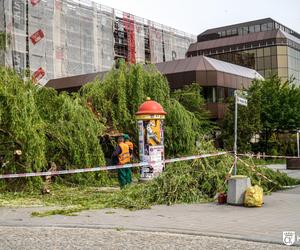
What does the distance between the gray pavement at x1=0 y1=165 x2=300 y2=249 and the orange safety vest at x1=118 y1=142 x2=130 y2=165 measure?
3412 mm

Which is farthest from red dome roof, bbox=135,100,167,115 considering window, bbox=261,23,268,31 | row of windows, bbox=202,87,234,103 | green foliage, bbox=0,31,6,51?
window, bbox=261,23,268,31

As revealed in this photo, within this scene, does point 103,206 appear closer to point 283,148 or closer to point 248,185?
point 248,185

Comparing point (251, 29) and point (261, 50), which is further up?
point (251, 29)

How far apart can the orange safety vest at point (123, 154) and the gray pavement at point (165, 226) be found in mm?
3412

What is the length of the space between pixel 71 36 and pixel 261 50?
30.2 m

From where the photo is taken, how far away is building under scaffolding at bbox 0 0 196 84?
139 feet

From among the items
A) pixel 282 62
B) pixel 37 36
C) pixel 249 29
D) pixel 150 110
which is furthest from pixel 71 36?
pixel 249 29

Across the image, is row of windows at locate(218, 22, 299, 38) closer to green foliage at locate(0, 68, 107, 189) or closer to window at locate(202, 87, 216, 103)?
window at locate(202, 87, 216, 103)

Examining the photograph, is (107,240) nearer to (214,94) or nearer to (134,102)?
(134,102)

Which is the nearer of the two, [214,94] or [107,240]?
[107,240]

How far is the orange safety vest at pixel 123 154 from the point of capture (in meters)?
13.6

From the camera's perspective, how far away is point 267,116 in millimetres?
36125

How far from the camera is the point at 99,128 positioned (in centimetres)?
1644

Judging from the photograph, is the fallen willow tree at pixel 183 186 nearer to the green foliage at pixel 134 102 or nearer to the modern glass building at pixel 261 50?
the green foliage at pixel 134 102
